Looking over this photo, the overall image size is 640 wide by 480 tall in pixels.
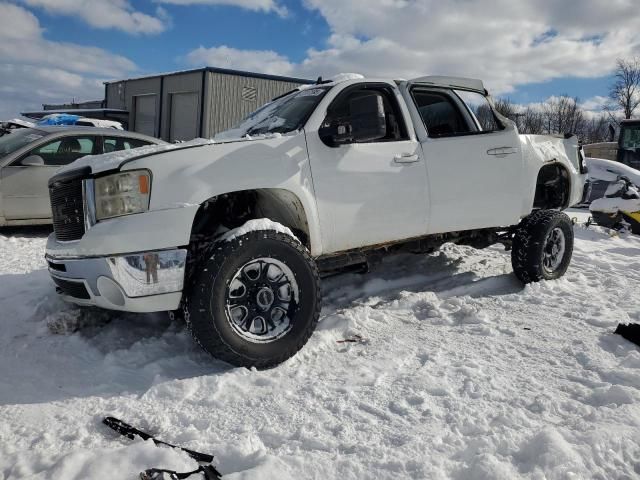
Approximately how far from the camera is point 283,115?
4000 millimetres

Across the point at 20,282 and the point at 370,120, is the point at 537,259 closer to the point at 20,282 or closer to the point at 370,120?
the point at 370,120

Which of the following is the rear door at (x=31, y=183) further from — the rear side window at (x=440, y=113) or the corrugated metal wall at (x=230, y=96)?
the corrugated metal wall at (x=230, y=96)

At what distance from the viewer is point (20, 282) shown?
4.57 meters

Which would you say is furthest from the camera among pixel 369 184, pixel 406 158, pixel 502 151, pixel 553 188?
pixel 553 188

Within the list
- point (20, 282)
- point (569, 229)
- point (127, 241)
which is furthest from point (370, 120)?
point (20, 282)

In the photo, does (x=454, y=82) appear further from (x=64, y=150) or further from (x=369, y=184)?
(x=64, y=150)

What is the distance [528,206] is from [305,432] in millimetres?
3442

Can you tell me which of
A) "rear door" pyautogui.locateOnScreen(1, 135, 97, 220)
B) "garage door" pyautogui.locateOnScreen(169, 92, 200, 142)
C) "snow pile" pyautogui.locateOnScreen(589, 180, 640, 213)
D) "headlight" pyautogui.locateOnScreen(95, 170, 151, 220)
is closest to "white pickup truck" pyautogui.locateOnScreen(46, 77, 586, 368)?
"headlight" pyautogui.locateOnScreen(95, 170, 151, 220)

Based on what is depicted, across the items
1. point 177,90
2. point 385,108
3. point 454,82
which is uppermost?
point 177,90

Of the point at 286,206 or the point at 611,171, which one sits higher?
the point at 611,171

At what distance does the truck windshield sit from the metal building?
15718mm

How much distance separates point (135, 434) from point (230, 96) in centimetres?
2092

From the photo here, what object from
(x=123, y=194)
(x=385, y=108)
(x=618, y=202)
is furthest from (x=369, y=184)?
(x=618, y=202)

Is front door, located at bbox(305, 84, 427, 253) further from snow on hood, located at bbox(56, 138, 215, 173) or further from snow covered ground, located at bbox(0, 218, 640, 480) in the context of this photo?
snow on hood, located at bbox(56, 138, 215, 173)
